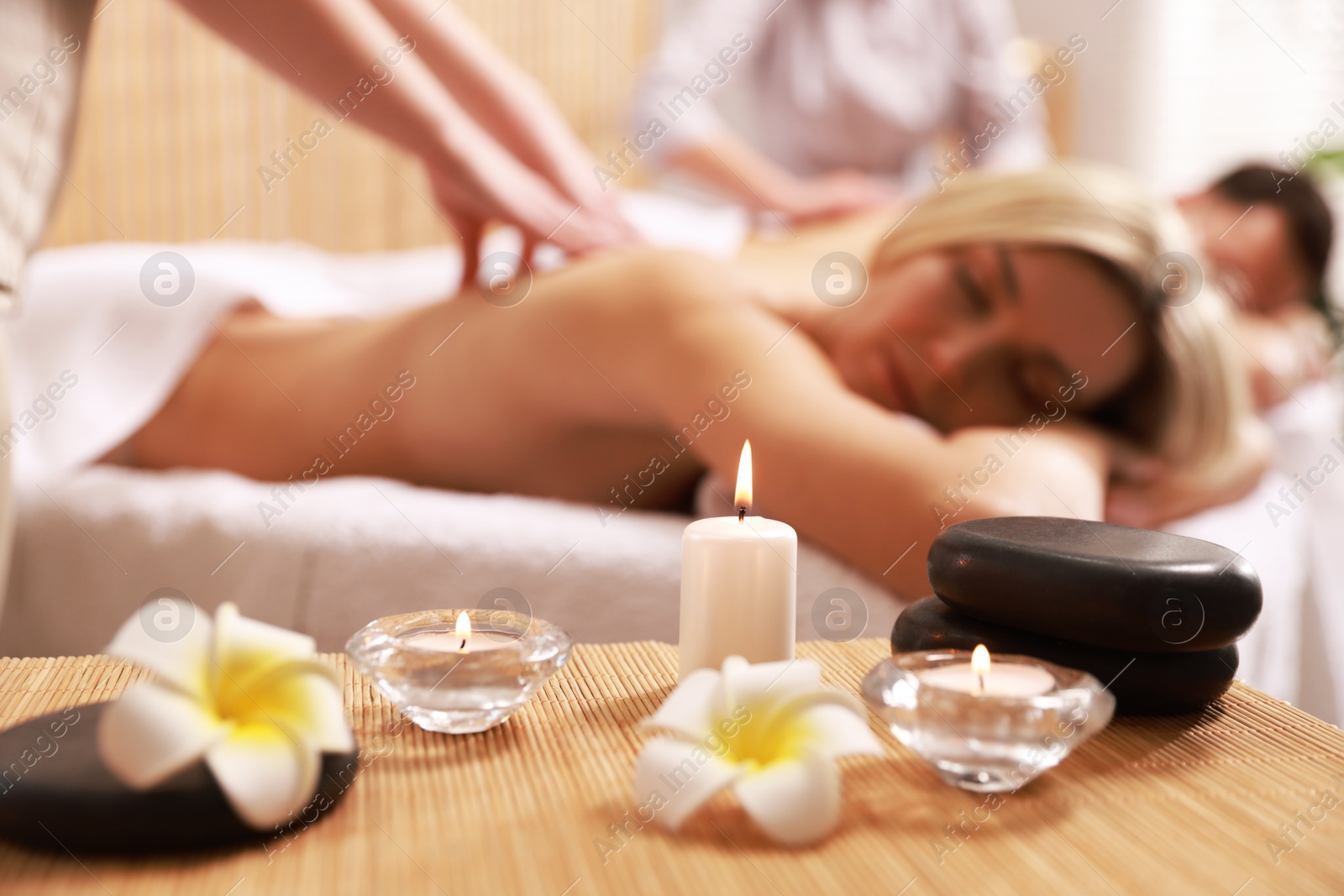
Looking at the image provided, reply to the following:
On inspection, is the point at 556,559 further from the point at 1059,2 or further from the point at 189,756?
the point at 1059,2

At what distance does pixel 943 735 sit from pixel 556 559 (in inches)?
25.3

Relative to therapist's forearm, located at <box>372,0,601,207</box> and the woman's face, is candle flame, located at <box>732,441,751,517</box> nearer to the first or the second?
the woman's face

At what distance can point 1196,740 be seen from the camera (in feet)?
2.03

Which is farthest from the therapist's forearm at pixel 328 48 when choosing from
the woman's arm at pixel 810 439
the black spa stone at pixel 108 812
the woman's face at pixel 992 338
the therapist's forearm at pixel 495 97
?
the black spa stone at pixel 108 812

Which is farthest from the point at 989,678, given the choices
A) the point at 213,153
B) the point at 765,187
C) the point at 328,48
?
the point at 213,153

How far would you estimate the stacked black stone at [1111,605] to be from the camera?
63 cm

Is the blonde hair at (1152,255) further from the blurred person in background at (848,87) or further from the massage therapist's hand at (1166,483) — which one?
the blurred person in background at (848,87)

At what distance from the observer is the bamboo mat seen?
0.44 m

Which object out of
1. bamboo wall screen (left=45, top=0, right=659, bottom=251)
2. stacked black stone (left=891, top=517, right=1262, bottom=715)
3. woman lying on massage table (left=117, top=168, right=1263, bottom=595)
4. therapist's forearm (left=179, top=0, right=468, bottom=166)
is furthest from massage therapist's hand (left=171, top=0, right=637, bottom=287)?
bamboo wall screen (left=45, top=0, right=659, bottom=251)

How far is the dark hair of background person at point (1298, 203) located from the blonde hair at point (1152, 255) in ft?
3.04

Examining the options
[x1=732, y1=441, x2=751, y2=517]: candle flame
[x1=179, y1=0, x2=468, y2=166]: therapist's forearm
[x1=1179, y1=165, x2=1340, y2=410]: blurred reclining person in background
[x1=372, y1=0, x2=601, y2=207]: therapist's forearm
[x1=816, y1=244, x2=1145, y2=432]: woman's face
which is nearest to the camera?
[x1=732, y1=441, x2=751, y2=517]: candle flame

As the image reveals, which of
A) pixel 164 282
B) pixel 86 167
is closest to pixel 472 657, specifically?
pixel 164 282

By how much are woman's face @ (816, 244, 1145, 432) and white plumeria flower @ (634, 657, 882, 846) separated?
0.79 m

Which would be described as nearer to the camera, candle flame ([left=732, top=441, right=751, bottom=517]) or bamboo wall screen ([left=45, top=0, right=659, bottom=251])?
candle flame ([left=732, top=441, right=751, bottom=517])
